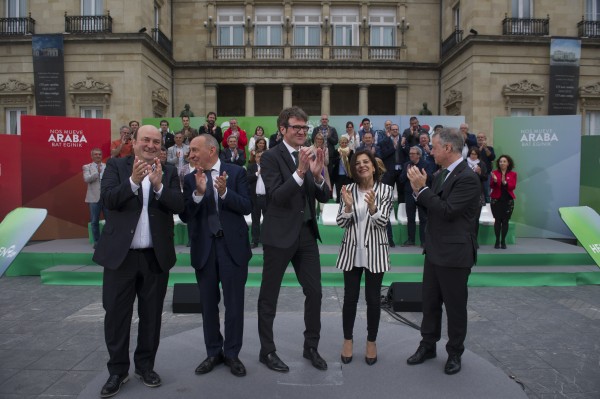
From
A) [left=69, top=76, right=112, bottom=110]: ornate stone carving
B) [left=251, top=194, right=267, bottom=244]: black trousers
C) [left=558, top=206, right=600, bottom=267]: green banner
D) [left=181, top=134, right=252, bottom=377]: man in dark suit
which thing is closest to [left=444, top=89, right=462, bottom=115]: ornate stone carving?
[left=69, top=76, right=112, bottom=110]: ornate stone carving

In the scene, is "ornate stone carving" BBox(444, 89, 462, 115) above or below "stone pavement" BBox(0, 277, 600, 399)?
above

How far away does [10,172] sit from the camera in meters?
10.5

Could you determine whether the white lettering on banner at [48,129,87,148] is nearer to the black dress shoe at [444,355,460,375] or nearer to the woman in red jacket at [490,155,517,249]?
the woman in red jacket at [490,155,517,249]

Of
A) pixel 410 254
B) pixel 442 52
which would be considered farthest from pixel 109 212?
pixel 442 52

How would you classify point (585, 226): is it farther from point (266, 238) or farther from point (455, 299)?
point (266, 238)

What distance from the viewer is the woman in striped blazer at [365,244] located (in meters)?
4.07

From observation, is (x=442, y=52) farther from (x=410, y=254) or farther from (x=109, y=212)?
(x=109, y=212)

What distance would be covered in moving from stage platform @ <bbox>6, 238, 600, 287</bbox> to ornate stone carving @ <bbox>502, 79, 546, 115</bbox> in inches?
514

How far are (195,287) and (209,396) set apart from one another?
2.96 meters

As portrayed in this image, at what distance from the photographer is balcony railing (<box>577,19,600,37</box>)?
827 inches

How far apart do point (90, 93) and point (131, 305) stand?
18.9 meters

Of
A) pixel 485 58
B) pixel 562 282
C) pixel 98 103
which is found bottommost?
pixel 562 282

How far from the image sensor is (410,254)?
8336mm

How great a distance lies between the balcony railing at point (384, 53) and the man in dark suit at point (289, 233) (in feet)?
77.4
